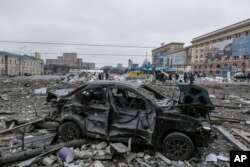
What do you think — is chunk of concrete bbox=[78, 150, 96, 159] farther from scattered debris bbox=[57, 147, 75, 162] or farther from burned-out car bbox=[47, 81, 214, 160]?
burned-out car bbox=[47, 81, 214, 160]

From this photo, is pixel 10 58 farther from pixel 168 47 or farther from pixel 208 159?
pixel 208 159

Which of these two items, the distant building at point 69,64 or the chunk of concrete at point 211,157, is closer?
the chunk of concrete at point 211,157

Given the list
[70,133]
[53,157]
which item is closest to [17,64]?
[70,133]

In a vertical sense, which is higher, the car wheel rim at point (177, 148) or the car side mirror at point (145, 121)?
the car side mirror at point (145, 121)

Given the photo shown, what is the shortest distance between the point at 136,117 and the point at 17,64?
107 metres

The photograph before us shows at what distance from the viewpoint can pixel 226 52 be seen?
8006 centimetres

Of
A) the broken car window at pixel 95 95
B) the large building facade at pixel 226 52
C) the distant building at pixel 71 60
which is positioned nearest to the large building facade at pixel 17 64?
the distant building at pixel 71 60

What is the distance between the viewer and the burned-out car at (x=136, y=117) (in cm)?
612

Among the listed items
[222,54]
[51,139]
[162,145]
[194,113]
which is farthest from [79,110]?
[222,54]

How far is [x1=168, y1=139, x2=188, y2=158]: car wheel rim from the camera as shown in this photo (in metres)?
6.12

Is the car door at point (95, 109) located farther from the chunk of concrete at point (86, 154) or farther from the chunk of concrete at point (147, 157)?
the chunk of concrete at point (147, 157)

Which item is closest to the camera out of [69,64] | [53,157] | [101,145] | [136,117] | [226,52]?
[53,157]

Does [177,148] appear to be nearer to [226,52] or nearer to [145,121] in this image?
[145,121]

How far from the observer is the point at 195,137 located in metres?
6.14
